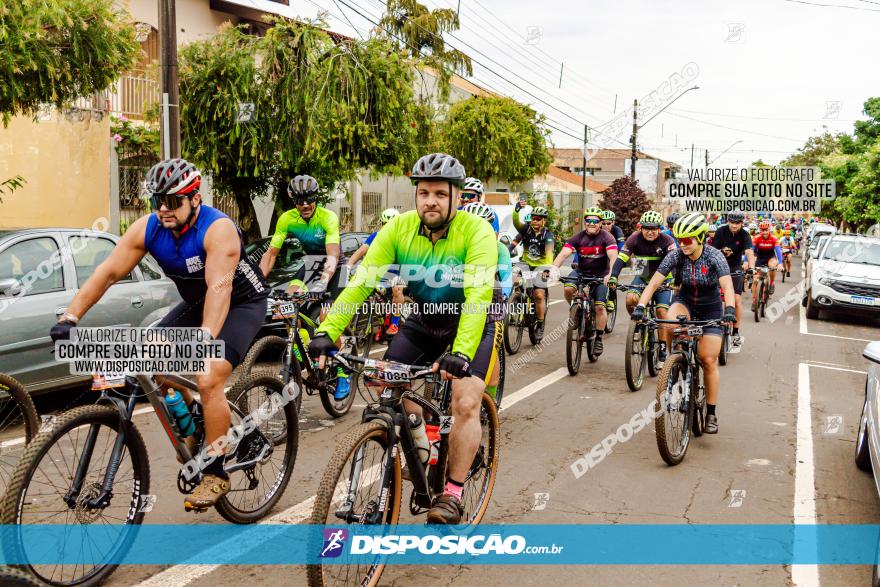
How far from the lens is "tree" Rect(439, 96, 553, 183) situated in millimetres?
33094

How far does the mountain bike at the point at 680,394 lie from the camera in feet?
21.1

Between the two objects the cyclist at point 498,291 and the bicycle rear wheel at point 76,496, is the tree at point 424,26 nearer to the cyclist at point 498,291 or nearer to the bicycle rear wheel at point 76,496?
the cyclist at point 498,291

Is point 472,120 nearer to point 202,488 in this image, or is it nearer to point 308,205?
point 308,205

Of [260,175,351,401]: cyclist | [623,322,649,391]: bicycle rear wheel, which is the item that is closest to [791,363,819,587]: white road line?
[623,322,649,391]: bicycle rear wheel

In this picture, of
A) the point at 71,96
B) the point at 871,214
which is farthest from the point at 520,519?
the point at 871,214

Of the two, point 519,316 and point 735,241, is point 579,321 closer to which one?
point 519,316

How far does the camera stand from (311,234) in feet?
26.0

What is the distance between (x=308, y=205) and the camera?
781cm

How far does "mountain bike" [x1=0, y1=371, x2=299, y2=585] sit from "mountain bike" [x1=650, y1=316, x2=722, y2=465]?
324 cm

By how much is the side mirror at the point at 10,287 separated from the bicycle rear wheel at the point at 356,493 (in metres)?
4.11

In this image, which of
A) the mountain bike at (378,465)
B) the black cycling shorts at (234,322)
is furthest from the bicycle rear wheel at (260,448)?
the mountain bike at (378,465)

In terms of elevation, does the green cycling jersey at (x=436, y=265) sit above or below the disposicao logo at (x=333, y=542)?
above

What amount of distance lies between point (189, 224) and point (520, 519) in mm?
2830

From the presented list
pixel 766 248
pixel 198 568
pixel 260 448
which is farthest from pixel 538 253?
pixel 198 568
